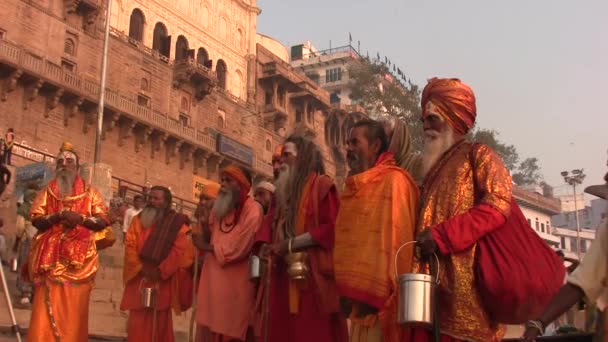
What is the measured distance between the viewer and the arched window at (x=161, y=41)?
97.3ft

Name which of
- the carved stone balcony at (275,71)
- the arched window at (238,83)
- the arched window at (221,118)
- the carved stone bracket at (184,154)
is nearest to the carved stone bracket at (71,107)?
the carved stone bracket at (184,154)

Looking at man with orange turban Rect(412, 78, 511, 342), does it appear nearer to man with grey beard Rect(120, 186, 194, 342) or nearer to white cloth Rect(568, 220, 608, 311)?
white cloth Rect(568, 220, 608, 311)

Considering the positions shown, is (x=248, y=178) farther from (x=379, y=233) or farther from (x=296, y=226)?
(x=379, y=233)

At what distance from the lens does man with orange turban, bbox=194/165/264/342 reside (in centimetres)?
486

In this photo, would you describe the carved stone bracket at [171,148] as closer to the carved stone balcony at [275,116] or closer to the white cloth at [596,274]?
the carved stone balcony at [275,116]

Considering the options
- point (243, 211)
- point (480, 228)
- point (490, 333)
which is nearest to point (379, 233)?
point (480, 228)

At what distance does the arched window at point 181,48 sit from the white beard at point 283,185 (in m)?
27.1

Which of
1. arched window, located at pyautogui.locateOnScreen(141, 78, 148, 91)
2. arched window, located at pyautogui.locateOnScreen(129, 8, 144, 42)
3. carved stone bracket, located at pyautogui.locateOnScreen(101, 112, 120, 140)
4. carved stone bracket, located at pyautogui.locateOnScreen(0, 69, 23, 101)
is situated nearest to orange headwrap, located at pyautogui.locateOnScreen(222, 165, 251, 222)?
carved stone bracket, located at pyautogui.locateOnScreen(0, 69, 23, 101)

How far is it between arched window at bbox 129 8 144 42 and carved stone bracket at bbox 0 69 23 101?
23.9 feet

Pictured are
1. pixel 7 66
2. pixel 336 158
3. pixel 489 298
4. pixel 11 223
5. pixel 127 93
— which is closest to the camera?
pixel 489 298

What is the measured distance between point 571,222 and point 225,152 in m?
44.3

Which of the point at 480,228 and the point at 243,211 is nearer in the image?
the point at 480,228

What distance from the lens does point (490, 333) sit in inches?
107

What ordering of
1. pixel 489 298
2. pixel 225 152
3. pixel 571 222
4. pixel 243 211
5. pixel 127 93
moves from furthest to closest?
pixel 571 222 → pixel 225 152 → pixel 127 93 → pixel 243 211 → pixel 489 298
